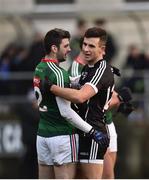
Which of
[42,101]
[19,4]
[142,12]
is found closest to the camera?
[42,101]

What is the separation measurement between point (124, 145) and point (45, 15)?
447 centimetres

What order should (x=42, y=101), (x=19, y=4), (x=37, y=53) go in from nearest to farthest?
(x=42, y=101) < (x=37, y=53) < (x=19, y=4)

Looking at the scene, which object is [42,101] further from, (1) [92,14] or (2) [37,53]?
(1) [92,14]

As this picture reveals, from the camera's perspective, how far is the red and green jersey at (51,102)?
9156 millimetres

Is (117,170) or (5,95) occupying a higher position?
(5,95)

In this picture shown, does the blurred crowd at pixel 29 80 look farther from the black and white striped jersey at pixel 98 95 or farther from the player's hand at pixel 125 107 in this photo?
the black and white striped jersey at pixel 98 95

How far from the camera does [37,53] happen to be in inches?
609

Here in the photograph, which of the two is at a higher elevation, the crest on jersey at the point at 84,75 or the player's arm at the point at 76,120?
the crest on jersey at the point at 84,75

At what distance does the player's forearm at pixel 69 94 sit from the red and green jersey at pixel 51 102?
0.11 metres

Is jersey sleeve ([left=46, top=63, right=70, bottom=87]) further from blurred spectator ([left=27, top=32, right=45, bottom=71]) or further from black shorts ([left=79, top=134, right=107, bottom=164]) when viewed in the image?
blurred spectator ([left=27, top=32, right=45, bottom=71])

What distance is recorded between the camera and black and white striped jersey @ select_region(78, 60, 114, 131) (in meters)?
9.23

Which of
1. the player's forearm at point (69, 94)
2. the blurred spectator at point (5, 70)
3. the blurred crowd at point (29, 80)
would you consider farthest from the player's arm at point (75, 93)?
the blurred spectator at point (5, 70)

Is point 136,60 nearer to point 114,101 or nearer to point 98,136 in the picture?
point 114,101

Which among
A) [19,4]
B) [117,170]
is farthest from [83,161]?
[19,4]
